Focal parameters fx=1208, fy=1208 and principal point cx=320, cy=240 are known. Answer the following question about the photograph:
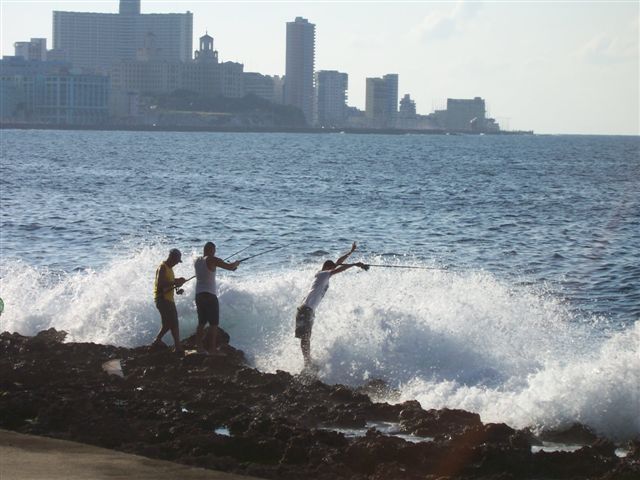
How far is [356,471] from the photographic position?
983 centimetres

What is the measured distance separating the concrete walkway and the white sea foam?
4.14 metres

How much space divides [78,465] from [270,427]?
201 cm

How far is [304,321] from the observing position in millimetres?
14578

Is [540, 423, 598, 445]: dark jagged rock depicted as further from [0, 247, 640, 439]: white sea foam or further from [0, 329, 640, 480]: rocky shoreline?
[0, 247, 640, 439]: white sea foam

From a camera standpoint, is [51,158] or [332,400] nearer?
[332,400]

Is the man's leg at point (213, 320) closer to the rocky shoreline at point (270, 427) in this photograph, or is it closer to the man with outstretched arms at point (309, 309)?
the rocky shoreline at point (270, 427)

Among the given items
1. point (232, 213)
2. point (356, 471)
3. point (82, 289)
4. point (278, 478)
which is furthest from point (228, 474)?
point (232, 213)

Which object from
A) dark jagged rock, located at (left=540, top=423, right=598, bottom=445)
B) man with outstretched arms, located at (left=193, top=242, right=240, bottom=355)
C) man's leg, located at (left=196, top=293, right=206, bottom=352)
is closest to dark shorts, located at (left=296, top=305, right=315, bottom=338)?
man with outstretched arms, located at (left=193, top=242, right=240, bottom=355)

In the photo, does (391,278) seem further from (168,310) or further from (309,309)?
(168,310)

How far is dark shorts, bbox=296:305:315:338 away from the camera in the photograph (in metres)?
14.6

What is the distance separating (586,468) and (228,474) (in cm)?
306

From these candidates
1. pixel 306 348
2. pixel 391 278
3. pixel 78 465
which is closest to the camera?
pixel 78 465

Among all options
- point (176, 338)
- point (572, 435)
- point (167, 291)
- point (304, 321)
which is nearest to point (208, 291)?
point (167, 291)

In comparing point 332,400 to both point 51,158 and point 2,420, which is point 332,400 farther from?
point 51,158
